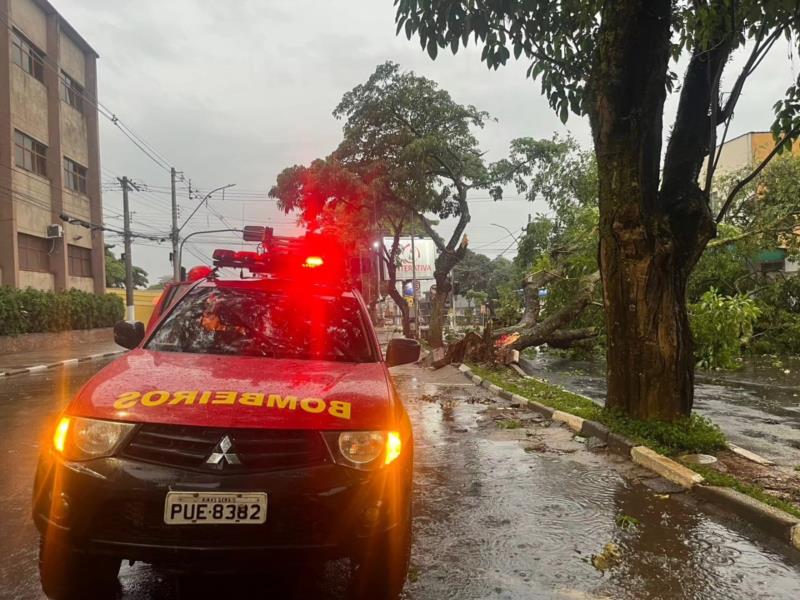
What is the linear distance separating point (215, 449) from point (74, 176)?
33.5 meters

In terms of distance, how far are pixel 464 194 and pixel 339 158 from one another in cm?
472

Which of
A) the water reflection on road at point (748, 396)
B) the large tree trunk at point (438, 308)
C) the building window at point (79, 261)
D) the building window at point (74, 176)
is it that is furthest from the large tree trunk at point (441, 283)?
the building window at point (74, 176)

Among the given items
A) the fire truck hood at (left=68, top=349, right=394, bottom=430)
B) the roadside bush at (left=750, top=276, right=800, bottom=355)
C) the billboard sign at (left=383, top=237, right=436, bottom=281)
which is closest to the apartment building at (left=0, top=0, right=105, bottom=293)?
the billboard sign at (left=383, top=237, right=436, bottom=281)

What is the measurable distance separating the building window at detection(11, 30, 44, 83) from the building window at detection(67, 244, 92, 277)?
806cm

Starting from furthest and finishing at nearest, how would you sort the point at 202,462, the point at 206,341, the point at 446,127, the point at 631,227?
the point at 446,127 → the point at 631,227 → the point at 206,341 → the point at 202,462

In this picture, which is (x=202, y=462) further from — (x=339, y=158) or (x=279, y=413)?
(x=339, y=158)

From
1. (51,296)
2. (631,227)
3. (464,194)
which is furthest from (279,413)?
(51,296)

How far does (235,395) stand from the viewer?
9.34 ft

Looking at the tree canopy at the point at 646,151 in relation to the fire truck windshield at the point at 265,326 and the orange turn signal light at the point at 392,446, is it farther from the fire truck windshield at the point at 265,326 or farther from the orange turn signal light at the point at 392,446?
the orange turn signal light at the point at 392,446

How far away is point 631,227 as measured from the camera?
646 cm

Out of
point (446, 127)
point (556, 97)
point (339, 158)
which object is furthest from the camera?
point (339, 158)

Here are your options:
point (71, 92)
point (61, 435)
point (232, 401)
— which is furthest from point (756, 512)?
point (71, 92)

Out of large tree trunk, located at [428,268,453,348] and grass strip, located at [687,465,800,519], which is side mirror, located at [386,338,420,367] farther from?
large tree trunk, located at [428,268,453,348]

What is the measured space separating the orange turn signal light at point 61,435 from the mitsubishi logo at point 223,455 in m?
0.68
